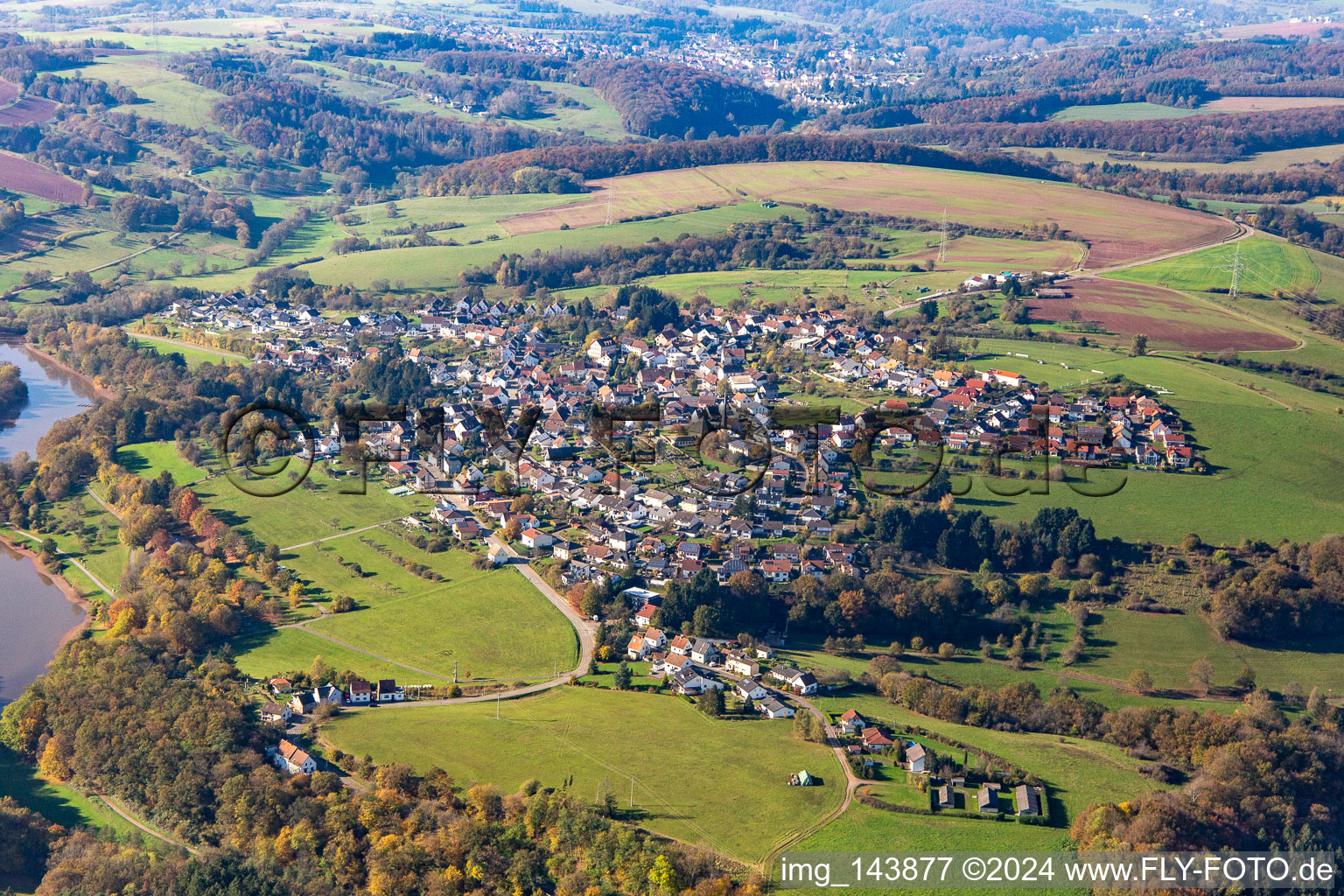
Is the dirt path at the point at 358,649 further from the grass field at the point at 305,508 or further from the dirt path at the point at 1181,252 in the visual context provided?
the dirt path at the point at 1181,252

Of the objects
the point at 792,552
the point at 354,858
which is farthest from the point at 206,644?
the point at 792,552

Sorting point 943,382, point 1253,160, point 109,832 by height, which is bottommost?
point 109,832

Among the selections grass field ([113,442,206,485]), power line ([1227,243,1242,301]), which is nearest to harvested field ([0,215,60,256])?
grass field ([113,442,206,485])

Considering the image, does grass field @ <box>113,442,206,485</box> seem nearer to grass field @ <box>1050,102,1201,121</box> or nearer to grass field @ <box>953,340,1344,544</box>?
grass field @ <box>953,340,1344,544</box>

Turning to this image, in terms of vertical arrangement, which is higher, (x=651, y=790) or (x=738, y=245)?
(x=738, y=245)

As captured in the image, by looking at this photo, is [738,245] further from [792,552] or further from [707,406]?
[792,552]

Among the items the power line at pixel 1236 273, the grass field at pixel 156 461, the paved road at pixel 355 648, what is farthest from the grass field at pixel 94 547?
the power line at pixel 1236 273
